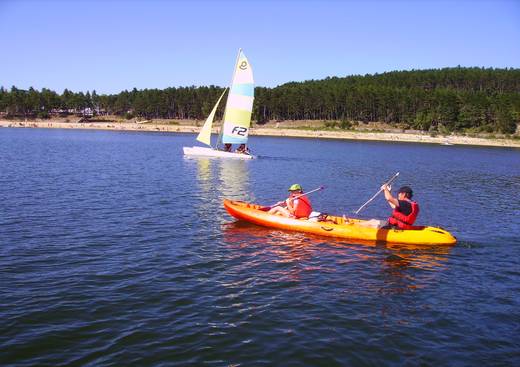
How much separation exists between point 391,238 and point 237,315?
29.3ft

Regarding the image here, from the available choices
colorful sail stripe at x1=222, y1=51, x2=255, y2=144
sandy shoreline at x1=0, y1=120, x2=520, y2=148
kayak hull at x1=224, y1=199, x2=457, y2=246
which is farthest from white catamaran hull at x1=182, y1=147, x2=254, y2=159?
sandy shoreline at x1=0, y1=120, x2=520, y2=148

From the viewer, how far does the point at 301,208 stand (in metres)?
19.3

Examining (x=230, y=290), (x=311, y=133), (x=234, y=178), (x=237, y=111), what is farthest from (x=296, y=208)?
(x=311, y=133)

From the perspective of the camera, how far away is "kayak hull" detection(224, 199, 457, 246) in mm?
17609

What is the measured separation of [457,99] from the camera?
133125mm

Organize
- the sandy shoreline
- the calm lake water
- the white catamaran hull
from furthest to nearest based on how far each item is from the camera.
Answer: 1. the sandy shoreline
2. the white catamaran hull
3. the calm lake water

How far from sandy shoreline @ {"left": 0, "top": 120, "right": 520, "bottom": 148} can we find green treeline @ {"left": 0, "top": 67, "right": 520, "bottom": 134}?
10.8 meters

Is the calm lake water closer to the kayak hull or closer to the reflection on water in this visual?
the kayak hull

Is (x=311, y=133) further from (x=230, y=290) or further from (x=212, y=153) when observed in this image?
(x=230, y=290)

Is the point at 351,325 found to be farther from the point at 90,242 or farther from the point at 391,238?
the point at 90,242

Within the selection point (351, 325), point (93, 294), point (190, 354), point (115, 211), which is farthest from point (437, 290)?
point (115, 211)

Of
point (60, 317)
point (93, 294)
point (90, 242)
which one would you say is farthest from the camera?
point (90, 242)

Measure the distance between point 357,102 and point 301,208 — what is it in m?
127

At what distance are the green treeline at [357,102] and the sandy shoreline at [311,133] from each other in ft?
35.3
